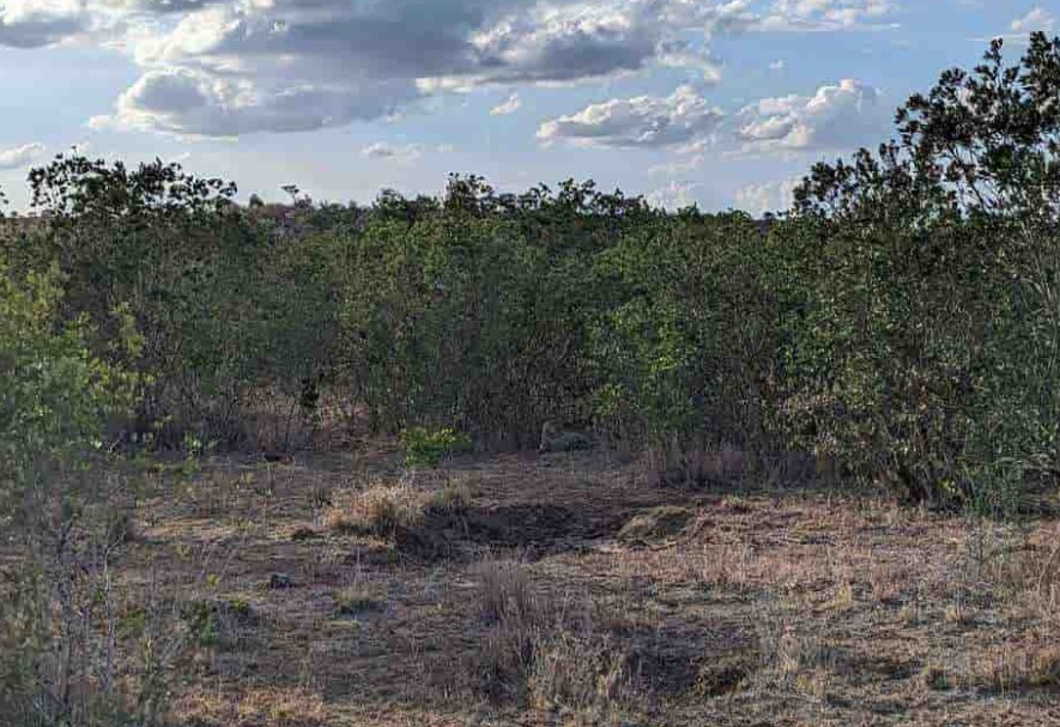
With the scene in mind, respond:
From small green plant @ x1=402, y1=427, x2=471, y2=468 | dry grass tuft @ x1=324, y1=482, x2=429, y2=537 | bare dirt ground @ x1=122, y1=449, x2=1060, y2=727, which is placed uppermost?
small green plant @ x1=402, y1=427, x2=471, y2=468

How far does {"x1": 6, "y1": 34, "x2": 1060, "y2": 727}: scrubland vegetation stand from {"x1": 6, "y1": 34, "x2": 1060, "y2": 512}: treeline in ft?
0.12

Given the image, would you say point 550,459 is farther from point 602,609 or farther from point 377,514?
point 602,609

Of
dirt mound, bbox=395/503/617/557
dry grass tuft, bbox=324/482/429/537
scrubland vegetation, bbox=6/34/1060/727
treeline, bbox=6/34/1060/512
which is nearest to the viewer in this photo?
scrubland vegetation, bbox=6/34/1060/727

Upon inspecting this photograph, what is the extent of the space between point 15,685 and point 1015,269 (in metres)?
5.96

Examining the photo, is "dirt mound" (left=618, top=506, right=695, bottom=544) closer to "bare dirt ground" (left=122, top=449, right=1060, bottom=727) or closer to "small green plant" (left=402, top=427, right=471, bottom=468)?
"bare dirt ground" (left=122, top=449, right=1060, bottom=727)

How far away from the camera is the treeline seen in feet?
26.3

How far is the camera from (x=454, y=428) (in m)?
13.7

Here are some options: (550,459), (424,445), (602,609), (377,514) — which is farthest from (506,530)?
(550,459)

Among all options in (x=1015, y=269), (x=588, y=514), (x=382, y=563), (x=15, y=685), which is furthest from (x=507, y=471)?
(x=15, y=685)

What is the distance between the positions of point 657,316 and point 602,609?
521 centimetres

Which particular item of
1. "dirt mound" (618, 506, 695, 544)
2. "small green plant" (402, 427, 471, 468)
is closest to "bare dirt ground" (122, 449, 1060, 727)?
"dirt mound" (618, 506, 695, 544)

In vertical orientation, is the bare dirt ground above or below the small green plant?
below

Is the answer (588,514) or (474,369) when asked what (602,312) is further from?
(588,514)

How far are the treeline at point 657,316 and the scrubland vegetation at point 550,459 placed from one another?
0.04 meters
